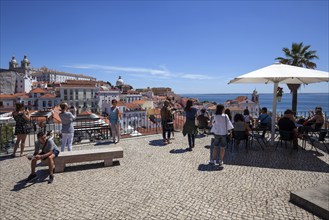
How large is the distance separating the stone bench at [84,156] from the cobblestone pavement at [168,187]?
0.25m

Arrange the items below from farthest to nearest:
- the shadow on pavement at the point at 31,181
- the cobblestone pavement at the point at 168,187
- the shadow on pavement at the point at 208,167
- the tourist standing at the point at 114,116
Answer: the tourist standing at the point at 114,116, the shadow on pavement at the point at 208,167, the shadow on pavement at the point at 31,181, the cobblestone pavement at the point at 168,187

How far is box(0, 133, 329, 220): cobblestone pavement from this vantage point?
396 centimetres

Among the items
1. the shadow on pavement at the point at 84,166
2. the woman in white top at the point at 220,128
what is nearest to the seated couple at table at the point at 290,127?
the woman in white top at the point at 220,128

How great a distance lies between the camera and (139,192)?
4.75 m

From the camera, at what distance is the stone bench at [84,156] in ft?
19.5

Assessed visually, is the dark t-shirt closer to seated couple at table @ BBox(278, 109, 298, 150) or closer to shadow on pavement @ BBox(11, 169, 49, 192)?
seated couple at table @ BBox(278, 109, 298, 150)

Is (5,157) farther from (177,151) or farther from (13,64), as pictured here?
(13,64)

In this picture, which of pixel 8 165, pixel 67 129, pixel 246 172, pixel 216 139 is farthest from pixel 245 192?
pixel 8 165

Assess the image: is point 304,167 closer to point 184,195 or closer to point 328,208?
point 328,208

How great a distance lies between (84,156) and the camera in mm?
6148

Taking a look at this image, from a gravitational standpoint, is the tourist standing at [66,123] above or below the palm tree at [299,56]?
below

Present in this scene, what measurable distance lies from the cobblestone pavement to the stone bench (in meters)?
0.25

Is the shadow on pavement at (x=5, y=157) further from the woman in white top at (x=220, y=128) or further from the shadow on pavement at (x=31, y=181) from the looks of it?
the woman in white top at (x=220, y=128)

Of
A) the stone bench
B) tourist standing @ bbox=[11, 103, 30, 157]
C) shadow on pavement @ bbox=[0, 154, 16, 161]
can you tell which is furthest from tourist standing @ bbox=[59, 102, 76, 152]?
shadow on pavement @ bbox=[0, 154, 16, 161]
